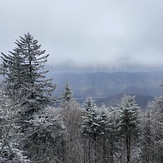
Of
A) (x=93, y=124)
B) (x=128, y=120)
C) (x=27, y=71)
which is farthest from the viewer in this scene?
(x=93, y=124)

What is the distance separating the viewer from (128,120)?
24.6 metres

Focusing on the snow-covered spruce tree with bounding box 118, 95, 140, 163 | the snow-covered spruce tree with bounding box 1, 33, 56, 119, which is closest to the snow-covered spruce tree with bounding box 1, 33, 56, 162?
the snow-covered spruce tree with bounding box 1, 33, 56, 119

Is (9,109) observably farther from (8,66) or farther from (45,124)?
(8,66)

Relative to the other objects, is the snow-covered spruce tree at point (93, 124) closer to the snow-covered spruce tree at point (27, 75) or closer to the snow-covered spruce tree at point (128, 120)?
the snow-covered spruce tree at point (128, 120)

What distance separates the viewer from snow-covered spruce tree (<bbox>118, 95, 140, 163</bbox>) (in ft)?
79.7

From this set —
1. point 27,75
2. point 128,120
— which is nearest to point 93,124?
point 128,120

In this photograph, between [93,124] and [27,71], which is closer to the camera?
[27,71]

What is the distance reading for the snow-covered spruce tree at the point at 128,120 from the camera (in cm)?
2428

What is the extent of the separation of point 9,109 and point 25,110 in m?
5.71

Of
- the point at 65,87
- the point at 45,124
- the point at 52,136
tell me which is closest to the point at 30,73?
the point at 45,124

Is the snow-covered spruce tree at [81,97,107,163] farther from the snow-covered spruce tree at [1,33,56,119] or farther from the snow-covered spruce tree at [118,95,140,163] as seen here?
the snow-covered spruce tree at [1,33,56,119]

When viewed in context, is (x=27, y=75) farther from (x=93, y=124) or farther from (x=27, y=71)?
(x=93, y=124)

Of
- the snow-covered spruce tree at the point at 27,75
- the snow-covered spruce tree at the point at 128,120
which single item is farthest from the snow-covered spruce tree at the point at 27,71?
the snow-covered spruce tree at the point at 128,120

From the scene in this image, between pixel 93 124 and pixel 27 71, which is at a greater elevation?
pixel 27 71
